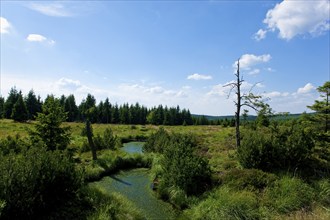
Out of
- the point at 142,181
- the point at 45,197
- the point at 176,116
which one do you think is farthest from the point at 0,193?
the point at 176,116

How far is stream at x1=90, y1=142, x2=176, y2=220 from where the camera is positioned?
10.0 meters

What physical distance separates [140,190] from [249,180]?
5256 mm

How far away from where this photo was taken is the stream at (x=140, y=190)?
10009 mm

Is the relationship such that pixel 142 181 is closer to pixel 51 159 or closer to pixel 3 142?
pixel 51 159

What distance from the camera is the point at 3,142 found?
15.9 meters

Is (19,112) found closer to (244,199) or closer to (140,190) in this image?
(140,190)

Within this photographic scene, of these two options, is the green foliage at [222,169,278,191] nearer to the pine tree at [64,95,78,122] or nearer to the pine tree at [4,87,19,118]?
the pine tree at [4,87,19,118]

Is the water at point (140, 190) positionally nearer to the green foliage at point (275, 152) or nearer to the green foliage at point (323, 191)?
the green foliage at point (275, 152)

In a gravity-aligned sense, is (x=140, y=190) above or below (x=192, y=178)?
below

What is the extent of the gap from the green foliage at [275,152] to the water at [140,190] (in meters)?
4.83

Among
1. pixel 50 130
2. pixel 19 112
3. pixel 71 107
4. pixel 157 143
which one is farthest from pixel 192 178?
pixel 71 107

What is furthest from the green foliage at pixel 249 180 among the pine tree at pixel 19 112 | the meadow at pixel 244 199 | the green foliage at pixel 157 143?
the pine tree at pixel 19 112

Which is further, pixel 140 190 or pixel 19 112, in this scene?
pixel 19 112

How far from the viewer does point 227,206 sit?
8.66 m
